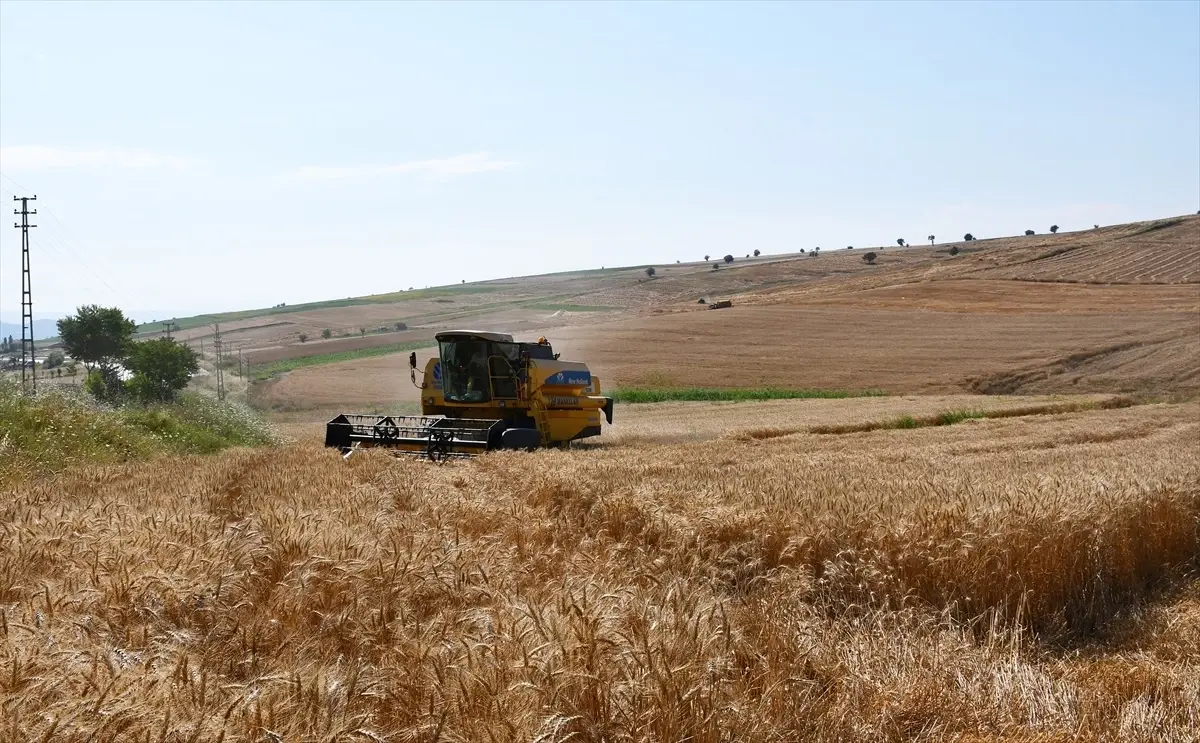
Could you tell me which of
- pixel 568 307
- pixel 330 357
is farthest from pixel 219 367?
pixel 568 307

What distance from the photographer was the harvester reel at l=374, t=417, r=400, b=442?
17562mm

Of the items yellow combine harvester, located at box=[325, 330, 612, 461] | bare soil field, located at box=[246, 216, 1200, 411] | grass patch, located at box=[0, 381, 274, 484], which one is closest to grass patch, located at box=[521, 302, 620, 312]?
bare soil field, located at box=[246, 216, 1200, 411]

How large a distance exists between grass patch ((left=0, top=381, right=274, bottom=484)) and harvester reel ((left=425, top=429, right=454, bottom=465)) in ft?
14.0

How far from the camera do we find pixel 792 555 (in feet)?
22.4

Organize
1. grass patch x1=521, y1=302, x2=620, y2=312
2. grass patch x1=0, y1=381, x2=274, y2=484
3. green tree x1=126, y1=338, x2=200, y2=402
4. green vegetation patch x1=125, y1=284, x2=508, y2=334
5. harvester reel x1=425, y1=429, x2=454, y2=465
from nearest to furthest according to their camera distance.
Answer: grass patch x1=0, y1=381, x2=274, y2=484 → harvester reel x1=425, y1=429, x2=454, y2=465 → green tree x1=126, y1=338, x2=200, y2=402 → grass patch x1=521, y1=302, x2=620, y2=312 → green vegetation patch x1=125, y1=284, x2=508, y2=334

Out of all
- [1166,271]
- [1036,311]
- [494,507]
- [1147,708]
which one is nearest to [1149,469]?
[1147,708]

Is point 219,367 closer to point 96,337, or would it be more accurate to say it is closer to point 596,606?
point 96,337

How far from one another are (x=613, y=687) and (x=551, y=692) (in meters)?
0.25

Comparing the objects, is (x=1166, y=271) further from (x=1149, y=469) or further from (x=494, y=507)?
(x=494, y=507)

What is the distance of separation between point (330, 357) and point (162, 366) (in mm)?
10006

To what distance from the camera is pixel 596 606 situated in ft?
13.0


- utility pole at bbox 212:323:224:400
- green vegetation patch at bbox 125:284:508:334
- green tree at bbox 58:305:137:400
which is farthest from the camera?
green vegetation patch at bbox 125:284:508:334

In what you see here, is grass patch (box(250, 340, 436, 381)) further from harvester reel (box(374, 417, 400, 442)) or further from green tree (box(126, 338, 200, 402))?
harvester reel (box(374, 417, 400, 442))

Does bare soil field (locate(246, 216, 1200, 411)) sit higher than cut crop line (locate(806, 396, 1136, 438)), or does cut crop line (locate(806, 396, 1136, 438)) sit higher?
bare soil field (locate(246, 216, 1200, 411))
